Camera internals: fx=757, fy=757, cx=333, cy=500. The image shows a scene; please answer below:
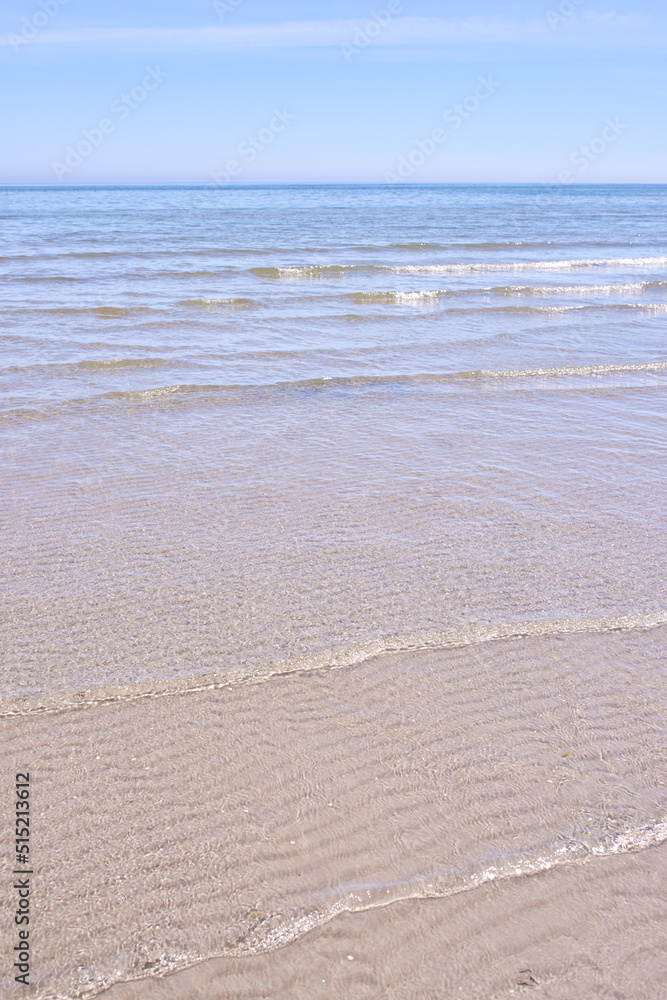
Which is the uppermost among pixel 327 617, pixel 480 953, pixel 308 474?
pixel 308 474

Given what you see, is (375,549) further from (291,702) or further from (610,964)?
(610,964)

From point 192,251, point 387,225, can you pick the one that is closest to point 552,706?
point 192,251

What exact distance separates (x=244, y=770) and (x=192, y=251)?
70.6 feet

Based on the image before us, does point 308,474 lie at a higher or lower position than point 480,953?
higher

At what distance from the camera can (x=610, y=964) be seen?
7.29 ft

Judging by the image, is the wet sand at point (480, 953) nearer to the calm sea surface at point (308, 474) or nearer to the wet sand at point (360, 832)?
the wet sand at point (360, 832)

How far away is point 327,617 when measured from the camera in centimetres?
397

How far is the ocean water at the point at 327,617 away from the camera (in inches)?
101

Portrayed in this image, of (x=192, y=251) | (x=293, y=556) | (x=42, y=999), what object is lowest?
(x=42, y=999)

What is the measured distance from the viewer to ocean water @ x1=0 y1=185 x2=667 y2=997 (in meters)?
2.57

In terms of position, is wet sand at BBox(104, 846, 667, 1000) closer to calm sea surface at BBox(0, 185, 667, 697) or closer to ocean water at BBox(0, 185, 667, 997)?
ocean water at BBox(0, 185, 667, 997)

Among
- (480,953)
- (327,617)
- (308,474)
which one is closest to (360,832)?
(480,953)

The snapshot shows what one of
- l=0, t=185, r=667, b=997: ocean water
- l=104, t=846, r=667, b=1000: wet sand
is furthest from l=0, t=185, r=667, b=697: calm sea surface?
l=104, t=846, r=667, b=1000: wet sand

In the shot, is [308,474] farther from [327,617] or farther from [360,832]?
[360,832]
